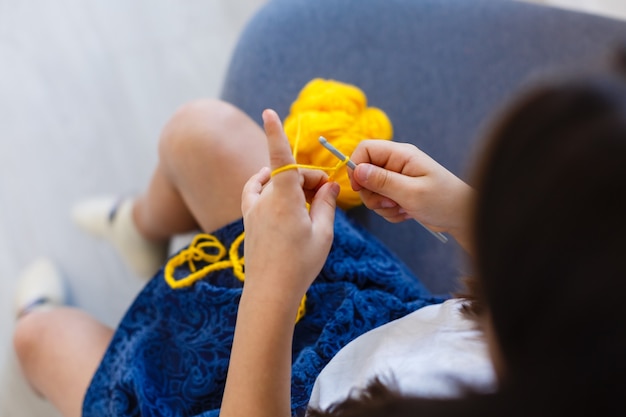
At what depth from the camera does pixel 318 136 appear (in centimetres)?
85

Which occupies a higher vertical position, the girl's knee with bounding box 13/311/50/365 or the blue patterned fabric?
the blue patterned fabric

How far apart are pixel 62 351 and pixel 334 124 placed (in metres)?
0.55

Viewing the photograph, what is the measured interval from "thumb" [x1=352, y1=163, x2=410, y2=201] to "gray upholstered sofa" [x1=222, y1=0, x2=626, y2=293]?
0.33 metres

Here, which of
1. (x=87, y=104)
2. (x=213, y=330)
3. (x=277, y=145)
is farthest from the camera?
(x=87, y=104)

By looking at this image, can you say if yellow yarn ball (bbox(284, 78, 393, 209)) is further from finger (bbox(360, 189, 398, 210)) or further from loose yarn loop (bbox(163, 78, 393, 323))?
finger (bbox(360, 189, 398, 210))

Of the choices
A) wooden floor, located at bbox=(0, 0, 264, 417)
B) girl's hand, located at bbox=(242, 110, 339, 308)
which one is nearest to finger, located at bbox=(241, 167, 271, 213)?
girl's hand, located at bbox=(242, 110, 339, 308)

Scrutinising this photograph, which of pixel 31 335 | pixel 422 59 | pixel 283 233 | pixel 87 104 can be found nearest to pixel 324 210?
pixel 283 233

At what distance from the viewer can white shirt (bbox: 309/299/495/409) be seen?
1.84ft

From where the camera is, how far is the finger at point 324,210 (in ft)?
1.88

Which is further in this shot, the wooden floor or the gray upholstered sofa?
the wooden floor

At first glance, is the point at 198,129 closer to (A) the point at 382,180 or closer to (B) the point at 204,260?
(B) the point at 204,260

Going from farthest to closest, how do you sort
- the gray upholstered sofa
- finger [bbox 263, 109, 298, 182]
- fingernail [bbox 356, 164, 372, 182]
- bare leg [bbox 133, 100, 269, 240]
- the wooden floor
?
the wooden floor → the gray upholstered sofa → bare leg [bbox 133, 100, 269, 240] → fingernail [bbox 356, 164, 372, 182] → finger [bbox 263, 109, 298, 182]

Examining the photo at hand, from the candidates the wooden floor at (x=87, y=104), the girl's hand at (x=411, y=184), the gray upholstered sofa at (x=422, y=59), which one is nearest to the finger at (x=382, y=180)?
the girl's hand at (x=411, y=184)

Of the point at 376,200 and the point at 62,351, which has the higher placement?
the point at 376,200
